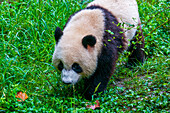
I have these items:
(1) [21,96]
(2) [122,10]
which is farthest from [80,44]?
(2) [122,10]

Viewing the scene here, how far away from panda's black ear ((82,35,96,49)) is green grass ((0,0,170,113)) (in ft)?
2.36

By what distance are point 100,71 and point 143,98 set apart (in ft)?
2.74

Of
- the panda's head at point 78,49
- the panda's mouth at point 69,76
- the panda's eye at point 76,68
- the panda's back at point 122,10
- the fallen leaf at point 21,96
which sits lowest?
the fallen leaf at point 21,96

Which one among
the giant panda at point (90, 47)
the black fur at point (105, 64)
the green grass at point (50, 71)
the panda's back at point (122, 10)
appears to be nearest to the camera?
the green grass at point (50, 71)

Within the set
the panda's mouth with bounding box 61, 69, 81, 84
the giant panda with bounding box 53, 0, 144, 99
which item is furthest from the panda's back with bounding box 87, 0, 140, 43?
the panda's mouth with bounding box 61, 69, 81, 84

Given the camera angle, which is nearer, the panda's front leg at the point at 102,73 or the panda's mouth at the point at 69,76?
the panda's mouth at the point at 69,76

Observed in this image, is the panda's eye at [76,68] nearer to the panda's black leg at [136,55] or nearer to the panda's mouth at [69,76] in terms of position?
the panda's mouth at [69,76]

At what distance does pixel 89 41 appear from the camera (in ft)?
12.5

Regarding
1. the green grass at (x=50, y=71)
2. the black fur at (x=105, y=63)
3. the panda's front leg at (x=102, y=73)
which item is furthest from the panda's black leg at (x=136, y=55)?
the panda's front leg at (x=102, y=73)

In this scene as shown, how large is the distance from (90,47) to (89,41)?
13 cm

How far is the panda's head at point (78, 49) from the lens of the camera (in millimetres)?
3795

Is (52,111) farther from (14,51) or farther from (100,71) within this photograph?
(14,51)

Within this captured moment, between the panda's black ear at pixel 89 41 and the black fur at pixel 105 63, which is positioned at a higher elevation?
the panda's black ear at pixel 89 41

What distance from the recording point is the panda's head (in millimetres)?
3795
